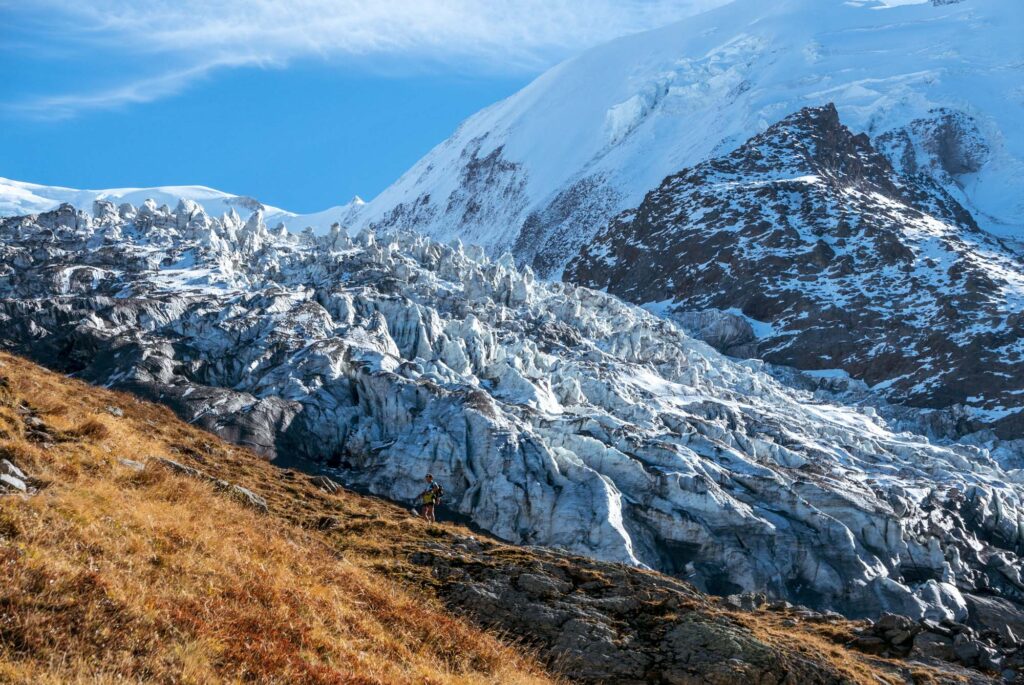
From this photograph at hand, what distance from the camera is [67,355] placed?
180ft

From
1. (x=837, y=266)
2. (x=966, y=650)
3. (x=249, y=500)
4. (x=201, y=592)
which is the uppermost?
(x=201, y=592)

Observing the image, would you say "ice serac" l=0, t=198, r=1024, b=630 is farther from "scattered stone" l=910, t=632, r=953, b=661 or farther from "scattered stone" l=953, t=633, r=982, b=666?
"scattered stone" l=953, t=633, r=982, b=666

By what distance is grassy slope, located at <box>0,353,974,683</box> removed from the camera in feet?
28.5

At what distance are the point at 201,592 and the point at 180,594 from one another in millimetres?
451

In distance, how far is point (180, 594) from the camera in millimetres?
10125

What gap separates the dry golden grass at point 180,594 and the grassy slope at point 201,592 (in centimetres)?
2

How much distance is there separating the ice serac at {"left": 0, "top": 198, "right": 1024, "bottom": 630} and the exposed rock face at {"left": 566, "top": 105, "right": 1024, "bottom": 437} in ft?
139

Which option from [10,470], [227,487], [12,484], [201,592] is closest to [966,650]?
[201,592]

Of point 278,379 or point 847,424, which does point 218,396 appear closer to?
point 278,379

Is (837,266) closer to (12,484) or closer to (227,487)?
(227,487)

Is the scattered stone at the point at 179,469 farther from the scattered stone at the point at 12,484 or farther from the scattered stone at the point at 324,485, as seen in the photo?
the scattered stone at the point at 324,485

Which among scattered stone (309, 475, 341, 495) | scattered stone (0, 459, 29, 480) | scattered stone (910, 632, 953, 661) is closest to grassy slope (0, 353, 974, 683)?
scattered stone (0, 459, 29, 480)

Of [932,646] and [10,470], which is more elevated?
[10,470]

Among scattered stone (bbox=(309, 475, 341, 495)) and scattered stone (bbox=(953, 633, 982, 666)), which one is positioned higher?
scattered stone (bbox=(309, 475, 341, 495))
